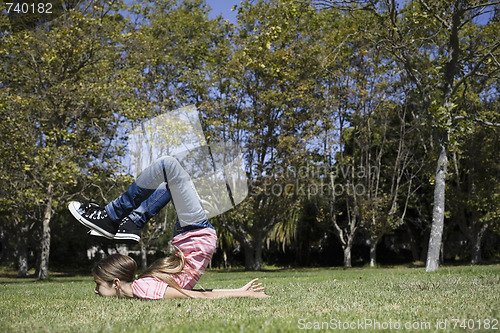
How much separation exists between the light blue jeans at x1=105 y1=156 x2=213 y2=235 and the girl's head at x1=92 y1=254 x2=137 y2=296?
443 mm

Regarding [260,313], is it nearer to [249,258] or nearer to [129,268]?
[129,268]

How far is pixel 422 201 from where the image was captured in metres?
33.3

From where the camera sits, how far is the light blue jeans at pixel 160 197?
516 centimetres

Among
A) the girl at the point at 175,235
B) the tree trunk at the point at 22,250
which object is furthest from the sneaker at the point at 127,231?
the tree trunk at the point at 22,250

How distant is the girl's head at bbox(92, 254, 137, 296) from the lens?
522 cm

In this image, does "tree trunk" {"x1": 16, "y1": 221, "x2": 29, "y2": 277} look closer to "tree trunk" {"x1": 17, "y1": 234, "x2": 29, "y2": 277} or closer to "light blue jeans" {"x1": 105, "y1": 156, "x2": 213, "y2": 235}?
"tree trunk" {"x1": 17, "y1": 234, "x2": 29, "y2": 277}

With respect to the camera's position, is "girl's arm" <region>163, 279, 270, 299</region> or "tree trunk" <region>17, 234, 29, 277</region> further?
"tree trunk" <region>17, 234, 29, 277</region>

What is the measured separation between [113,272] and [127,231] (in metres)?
0.49

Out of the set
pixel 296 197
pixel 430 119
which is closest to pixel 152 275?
pixel 430 119

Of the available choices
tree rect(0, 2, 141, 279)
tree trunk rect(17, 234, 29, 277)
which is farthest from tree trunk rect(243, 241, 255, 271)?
tree trunk rect(17, 234, 29, 277)

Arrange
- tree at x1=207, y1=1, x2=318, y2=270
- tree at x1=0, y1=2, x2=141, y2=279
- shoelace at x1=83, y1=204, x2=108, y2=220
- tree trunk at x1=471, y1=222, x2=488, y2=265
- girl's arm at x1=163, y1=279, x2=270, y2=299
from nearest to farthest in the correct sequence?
girl's arm at x1=163, y1=279, x2=270, y2=299 → shoelace at x1=83, y1=204, x2=108, y2=220 → tree at x1=0, y1=2, x2=141, y2=279 → tree at x1=207, y1=1, x2=318, y2=270 → tree trunk at x1=471, y1=222, x2=488, y2=265

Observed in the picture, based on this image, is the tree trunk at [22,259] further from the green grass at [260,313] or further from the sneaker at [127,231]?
the sneaker at [127,231]

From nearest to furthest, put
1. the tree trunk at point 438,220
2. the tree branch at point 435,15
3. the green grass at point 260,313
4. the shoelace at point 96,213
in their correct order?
the green grass at point 260,313 < the shoelace at point 96,213 < the tree branch at point 435,15 < the tree trunk at point 438,220

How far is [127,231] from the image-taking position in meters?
5.30
